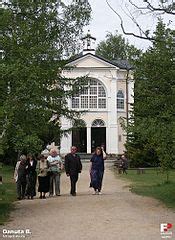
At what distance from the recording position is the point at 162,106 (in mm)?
15164

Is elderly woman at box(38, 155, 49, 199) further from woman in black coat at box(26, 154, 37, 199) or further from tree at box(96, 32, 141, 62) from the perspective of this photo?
tree at box(96, 32, 141, 62)

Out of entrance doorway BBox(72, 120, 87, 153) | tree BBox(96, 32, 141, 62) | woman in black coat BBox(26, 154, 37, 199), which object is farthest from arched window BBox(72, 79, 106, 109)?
woman in black coat BBox(26, 154, 37, 199)

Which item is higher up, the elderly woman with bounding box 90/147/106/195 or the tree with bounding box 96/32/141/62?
the tree with bounding box 96/32/141/62

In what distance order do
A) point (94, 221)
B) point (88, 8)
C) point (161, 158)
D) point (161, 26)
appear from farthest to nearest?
1. point (88, 8)
2. point (161, 26)
3. point (161, 158)
4. point (94, 221)

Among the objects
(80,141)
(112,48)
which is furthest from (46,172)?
(112,48)

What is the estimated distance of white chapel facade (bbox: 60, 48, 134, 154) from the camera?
52719 millimetres

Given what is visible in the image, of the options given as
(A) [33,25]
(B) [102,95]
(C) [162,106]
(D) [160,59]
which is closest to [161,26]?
(D) [160,59]

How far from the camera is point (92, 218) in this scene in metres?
11.4

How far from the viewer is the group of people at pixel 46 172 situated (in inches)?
655

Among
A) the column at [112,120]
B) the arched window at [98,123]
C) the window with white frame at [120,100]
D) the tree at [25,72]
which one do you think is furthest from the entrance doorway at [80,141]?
the tree at [25,72]

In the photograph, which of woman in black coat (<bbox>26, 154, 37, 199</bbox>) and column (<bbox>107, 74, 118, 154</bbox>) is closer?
woman in black coat (<bbox>26, 154, 37, 199</bbox>)

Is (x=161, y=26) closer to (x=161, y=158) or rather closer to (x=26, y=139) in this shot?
(x=161, y=158)

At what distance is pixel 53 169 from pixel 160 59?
17.2ft

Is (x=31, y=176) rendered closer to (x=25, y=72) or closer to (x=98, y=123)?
(x=25, y=72)
